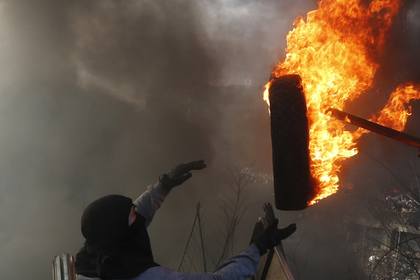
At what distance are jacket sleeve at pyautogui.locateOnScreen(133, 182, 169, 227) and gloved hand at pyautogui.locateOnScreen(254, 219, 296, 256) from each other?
1.35 metres

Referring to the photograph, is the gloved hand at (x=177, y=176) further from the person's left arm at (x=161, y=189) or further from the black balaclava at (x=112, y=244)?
the black balaclava at (x=112, y=244)

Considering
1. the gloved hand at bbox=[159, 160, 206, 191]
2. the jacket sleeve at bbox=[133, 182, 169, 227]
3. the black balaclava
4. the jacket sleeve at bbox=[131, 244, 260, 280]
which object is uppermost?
the gloved hand at bbox=[159, 160, 206, 191]

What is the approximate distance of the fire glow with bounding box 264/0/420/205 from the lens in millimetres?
2881

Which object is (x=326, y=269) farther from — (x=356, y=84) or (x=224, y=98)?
(x=356, y=84)

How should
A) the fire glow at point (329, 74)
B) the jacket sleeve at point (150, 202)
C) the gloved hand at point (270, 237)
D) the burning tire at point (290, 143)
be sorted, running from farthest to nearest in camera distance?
the jacket sleeve at point (150, 202) → the fire glow at point (329, 74) → the gloved hand at point (270, 237) → the burning tire at point (290, 143)

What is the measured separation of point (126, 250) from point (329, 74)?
8.37ft

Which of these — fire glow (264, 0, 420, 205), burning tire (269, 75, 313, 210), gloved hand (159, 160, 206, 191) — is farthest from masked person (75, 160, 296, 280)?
gloved hand (159, 160, 206, 191)

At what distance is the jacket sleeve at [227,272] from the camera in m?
2.03

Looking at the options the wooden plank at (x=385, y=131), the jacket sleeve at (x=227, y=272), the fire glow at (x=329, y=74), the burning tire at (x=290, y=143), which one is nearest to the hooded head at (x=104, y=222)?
the jacket sleeve at (x=227, y=272)

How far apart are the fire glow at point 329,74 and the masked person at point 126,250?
27.0 inches

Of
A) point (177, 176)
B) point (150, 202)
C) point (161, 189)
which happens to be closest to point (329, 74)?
point (177, 176)

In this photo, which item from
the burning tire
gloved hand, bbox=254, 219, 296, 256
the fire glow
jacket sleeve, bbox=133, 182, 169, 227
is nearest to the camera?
the burning tire

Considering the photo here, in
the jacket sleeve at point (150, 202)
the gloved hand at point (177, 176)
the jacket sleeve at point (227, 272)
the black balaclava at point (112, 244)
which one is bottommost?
the jacket sleeve at point (227, 272)

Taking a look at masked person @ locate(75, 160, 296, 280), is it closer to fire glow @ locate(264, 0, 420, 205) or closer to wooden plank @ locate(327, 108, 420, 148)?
fire glow @ locate(264, 0, 420, 205)
